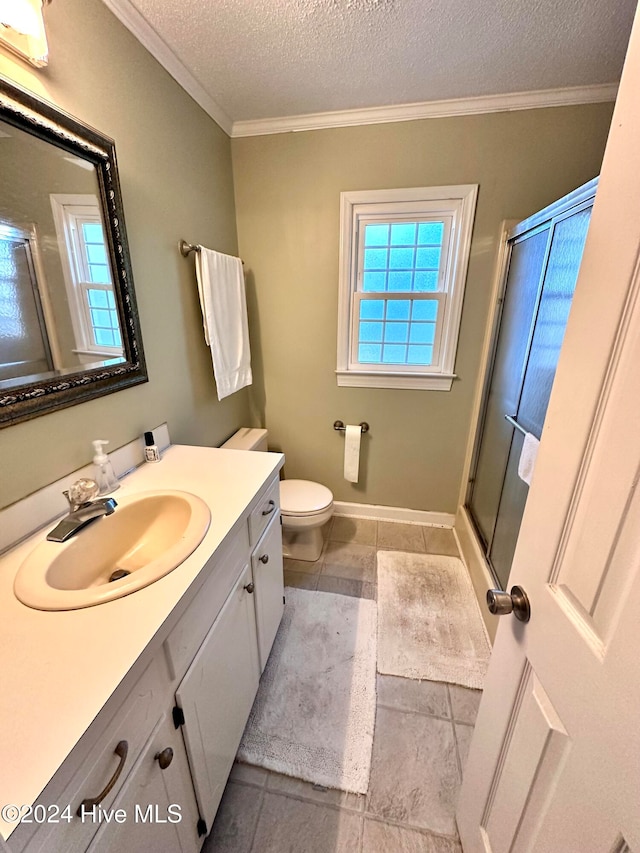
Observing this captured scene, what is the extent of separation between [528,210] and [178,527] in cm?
218

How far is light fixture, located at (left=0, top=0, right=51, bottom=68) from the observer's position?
79 centimetres

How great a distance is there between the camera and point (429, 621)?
1.67 metres

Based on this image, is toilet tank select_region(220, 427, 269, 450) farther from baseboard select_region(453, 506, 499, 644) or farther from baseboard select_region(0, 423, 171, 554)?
baseboard select_region(453, 506, 499, 644)

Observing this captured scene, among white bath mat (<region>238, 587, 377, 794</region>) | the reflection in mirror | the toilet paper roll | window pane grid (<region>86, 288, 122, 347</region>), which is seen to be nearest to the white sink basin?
the reflection in mirror

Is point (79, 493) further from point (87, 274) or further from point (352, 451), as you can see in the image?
point (352, 451)

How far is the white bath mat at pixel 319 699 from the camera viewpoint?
1151 mm

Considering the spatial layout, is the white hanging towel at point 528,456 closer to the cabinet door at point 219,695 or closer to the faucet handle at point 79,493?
the cabinet door at point 219,695

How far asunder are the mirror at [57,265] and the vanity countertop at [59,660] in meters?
0.45

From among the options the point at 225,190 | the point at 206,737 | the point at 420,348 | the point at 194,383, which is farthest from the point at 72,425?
the point at 420,348

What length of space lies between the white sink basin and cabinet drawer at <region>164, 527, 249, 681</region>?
10 cm

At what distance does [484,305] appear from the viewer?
1.91 m

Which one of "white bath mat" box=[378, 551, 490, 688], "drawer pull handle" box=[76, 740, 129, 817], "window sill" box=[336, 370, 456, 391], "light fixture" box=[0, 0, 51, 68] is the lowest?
"white bath mat" box=[378, 551, 490, 688]

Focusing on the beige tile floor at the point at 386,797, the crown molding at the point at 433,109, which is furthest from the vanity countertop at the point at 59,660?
the crown molding at the point at 433,109

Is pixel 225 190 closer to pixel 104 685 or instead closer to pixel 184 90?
pixel 184 90
